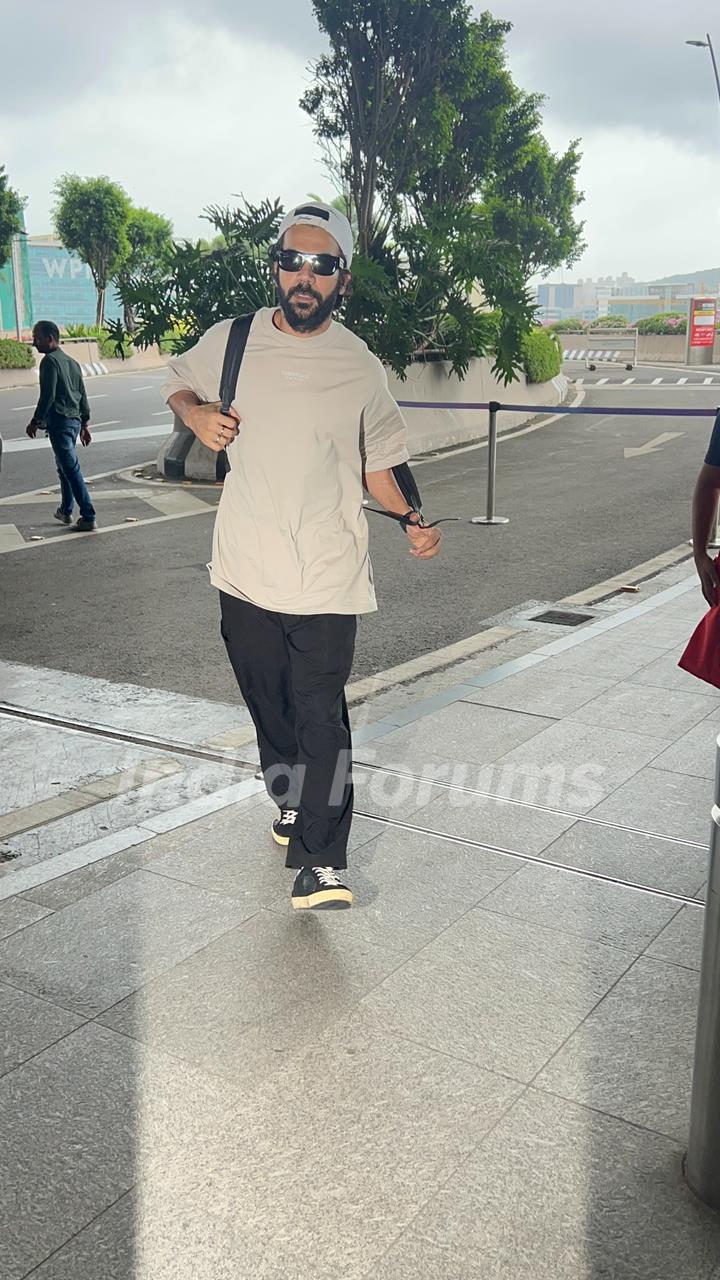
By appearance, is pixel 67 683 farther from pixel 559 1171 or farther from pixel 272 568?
pixel 559 1171

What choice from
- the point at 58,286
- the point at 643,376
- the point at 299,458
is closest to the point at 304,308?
the point at 299,458

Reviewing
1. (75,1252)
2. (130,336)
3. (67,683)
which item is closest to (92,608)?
(67,683)

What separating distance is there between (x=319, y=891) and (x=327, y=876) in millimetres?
60

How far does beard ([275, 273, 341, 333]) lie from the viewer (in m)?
3.47

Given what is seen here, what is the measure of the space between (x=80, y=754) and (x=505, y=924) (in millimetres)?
2271

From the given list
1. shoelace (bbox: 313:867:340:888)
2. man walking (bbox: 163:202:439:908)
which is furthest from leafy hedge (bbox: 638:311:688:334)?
shoelace (bbox: 313:867:340:888)

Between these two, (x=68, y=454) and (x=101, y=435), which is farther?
(x=101, y=435)

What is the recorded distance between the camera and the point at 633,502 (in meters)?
12.6

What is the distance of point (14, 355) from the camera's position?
35.6m

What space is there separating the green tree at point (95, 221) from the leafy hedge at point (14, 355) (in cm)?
1774

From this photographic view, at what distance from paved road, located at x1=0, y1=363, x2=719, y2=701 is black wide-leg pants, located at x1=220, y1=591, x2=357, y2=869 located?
223 centimetres

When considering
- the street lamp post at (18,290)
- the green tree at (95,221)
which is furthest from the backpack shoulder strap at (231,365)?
the street lamp post at (18,290)

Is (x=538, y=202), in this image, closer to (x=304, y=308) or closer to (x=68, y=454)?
(x=68, y=454)

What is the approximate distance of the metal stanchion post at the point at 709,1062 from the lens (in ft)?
7.38
